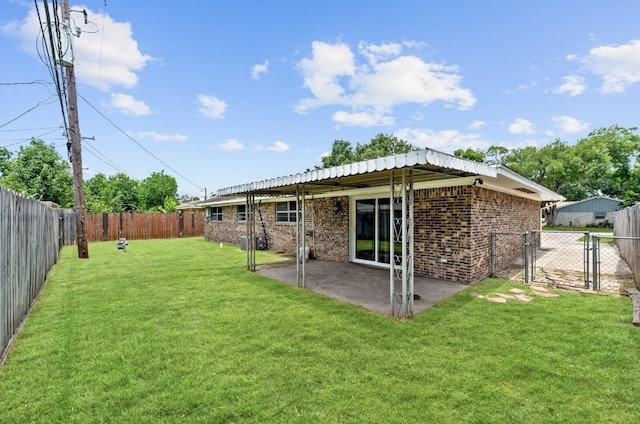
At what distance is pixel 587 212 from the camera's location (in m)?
37.1

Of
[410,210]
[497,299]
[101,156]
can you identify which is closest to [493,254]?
[497,299]

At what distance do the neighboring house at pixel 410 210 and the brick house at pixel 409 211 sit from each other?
18 mm

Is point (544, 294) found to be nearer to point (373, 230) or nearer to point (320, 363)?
point (373, 230)

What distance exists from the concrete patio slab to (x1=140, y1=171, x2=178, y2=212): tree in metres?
32.1

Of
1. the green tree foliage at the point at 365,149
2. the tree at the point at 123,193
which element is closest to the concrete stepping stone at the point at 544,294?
the green tree foliage at the point at 365,149

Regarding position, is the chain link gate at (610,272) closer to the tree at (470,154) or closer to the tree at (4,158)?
the tree at (470,154)

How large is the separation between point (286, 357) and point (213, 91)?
1605 centimetres

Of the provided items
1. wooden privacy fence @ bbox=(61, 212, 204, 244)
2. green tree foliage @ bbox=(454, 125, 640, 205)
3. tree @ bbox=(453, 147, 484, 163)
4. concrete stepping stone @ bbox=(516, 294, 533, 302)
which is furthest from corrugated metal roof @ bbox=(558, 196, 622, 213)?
wooden privacy fence @ bbox=(61, 212, 204, 244)

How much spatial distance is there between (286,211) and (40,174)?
66.4 feet

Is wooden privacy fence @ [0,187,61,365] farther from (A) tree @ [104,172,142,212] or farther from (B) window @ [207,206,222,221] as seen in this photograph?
(A) tree @ [104,172,142,212]

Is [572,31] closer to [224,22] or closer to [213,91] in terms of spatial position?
[224,22]

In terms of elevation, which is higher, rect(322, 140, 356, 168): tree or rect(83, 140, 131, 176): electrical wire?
rect(322, 140, 356, 168): tree

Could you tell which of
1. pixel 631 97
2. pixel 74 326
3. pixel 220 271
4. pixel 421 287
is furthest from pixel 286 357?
pixel 631 97

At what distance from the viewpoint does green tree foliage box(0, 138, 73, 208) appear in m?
20.8
